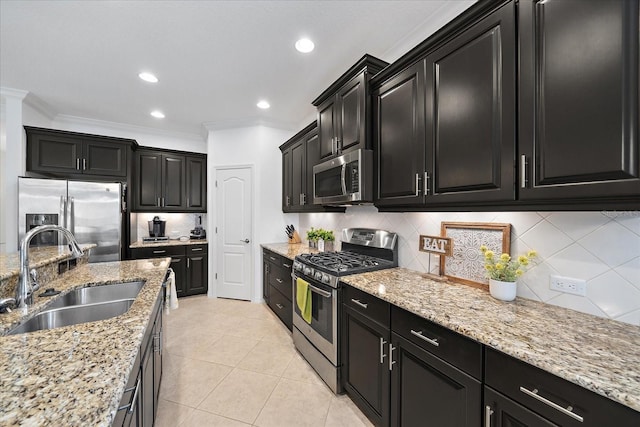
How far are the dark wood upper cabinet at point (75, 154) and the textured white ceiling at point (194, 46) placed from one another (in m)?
0.47

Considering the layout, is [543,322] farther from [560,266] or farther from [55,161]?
[55,161]

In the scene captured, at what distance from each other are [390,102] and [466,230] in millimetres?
1084

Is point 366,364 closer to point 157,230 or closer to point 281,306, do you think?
point 281,306

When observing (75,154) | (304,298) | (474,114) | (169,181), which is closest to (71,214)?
(75,154)

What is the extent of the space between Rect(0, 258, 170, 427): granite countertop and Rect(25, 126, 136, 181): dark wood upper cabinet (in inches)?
132

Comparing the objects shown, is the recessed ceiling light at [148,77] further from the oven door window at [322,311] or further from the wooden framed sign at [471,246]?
the wooden framed sign at [471,246]

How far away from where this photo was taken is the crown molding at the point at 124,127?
12.9ft

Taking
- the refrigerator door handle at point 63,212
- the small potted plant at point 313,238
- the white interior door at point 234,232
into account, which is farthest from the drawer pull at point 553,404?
the refrigerator door handle at point 63,212

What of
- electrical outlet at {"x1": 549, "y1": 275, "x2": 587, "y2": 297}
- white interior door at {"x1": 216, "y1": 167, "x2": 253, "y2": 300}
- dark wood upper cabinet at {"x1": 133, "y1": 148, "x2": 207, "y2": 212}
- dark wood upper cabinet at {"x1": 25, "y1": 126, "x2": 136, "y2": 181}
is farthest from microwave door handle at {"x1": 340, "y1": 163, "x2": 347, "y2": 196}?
dark wood upper cabinet at {"x1": 25, "y1": 126, "x2": 136, "y2": 181}

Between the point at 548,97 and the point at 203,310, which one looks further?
the point at 203,310

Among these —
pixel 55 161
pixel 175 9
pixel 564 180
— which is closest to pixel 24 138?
pixel 55 161

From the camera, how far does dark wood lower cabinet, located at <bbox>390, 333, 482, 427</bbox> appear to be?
1.08 metres

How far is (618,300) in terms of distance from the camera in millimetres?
1138

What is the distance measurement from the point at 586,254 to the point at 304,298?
1.89m
